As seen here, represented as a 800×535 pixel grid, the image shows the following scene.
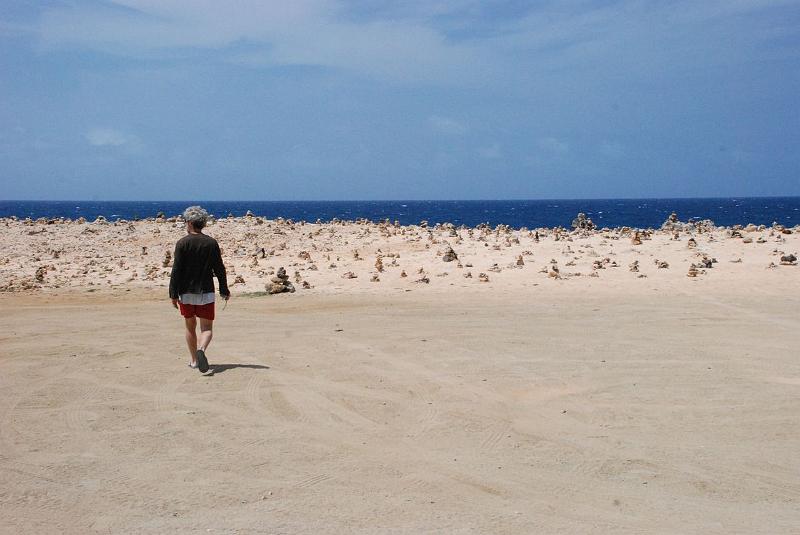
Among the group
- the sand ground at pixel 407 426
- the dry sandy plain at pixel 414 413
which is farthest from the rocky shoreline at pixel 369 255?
the sand ground at pixel 407 426

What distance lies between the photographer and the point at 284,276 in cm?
1512

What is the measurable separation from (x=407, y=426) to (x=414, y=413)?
0.36 m

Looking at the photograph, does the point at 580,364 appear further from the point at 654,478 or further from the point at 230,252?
the point at 230,252

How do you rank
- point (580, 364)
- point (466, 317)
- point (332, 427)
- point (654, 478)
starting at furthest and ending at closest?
1. point (466, 317)
2. point (580, 364)
3. point (332, 427)
4. point (654, 478)

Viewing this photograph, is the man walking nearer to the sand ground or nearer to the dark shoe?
the dark shoe

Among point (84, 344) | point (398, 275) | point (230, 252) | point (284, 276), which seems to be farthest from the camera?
point (230, 252)

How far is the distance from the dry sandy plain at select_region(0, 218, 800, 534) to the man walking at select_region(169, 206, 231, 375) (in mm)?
422

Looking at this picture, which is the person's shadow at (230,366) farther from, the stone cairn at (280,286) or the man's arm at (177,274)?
the stone cairn at (280,286)

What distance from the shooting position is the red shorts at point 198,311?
802cm

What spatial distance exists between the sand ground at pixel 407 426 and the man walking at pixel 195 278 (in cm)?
41

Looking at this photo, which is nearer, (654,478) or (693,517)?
(693,517)

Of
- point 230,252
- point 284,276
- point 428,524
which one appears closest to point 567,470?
point 428,524

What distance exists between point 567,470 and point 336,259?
13.9 meters

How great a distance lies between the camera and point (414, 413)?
264 inches
